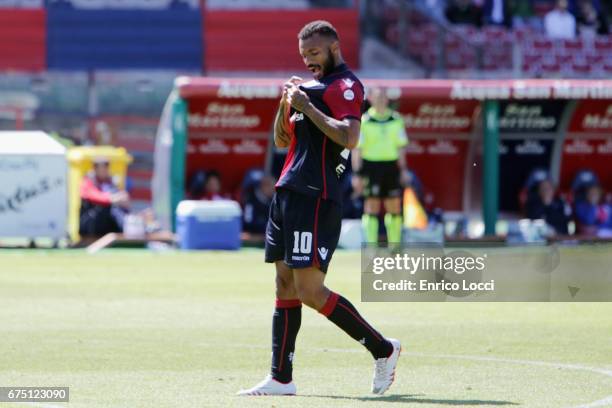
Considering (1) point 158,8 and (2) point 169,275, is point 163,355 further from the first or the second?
(1) point 158,8

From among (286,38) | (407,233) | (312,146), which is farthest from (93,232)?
(312,146)

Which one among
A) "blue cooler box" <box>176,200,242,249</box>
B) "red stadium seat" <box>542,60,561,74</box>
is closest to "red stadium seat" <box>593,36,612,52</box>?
"red stadium seat" <box>542,60,561,74</box>

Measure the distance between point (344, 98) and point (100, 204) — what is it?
14.2 m

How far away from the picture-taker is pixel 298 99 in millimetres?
7816

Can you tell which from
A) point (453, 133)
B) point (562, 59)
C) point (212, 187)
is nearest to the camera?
point (212, 187)

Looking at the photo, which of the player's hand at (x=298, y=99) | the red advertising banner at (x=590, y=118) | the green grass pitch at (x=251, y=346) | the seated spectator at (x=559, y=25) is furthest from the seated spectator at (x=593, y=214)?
the player's hand at (x=298, y=99)

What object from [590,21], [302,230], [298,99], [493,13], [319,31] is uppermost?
[319,31]

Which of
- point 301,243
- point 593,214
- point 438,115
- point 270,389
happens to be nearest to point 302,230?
point 301,243

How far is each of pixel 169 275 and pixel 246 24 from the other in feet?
56.4

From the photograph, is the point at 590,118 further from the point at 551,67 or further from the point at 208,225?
the point at 551,67

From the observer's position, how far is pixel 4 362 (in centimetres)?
927

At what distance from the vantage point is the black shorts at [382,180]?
18.8 meters

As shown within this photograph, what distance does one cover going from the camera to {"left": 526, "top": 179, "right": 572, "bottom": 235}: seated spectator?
23094 mm

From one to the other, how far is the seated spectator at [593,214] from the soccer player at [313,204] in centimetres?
1576
